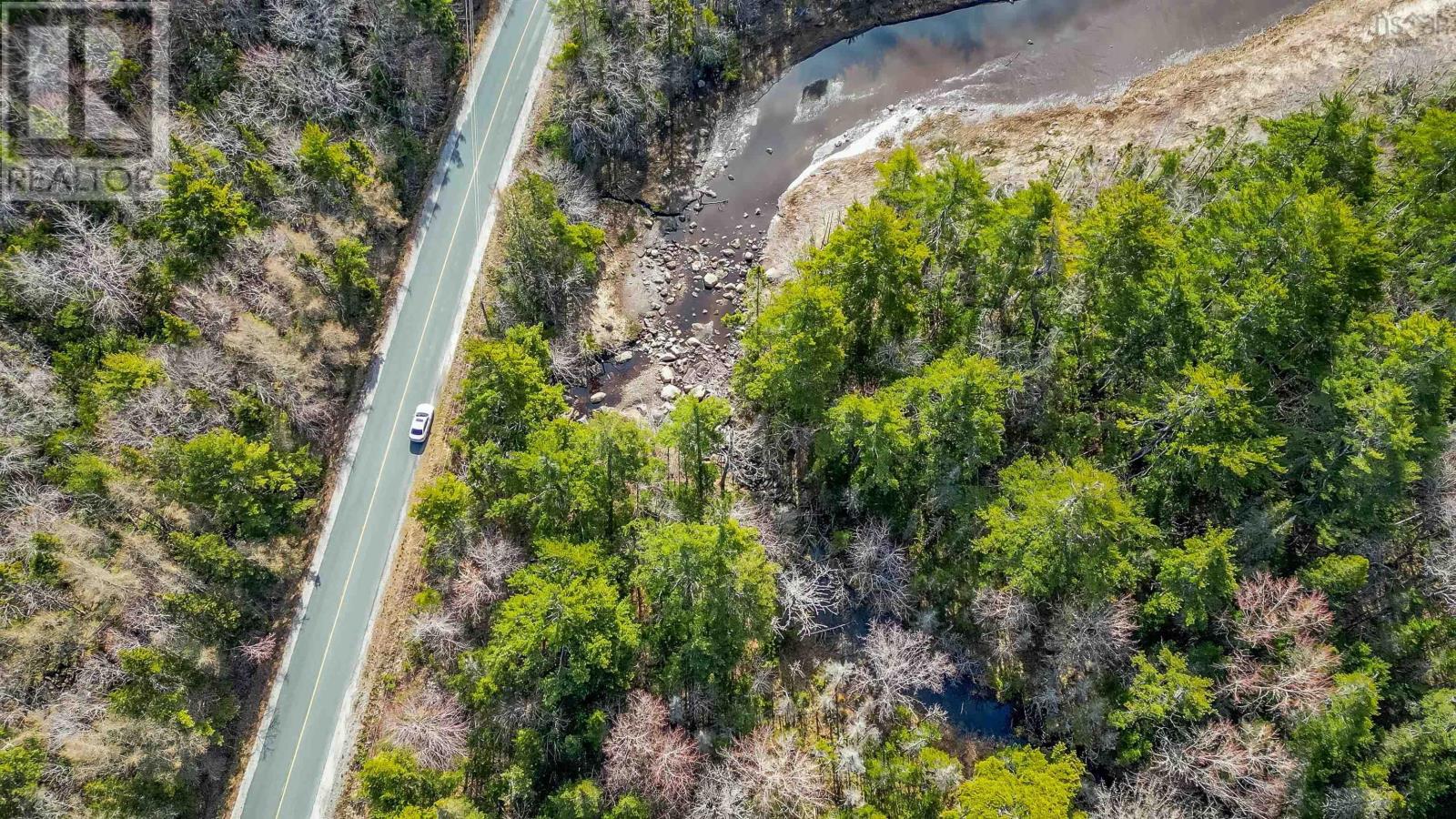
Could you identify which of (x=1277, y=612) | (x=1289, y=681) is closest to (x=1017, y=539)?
(x=1277, y=612)

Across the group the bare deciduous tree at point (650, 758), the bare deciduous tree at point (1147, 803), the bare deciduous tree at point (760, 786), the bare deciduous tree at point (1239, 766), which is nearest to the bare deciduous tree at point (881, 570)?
the bare deciduous tree at point (760, 786)

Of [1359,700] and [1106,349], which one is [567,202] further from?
[1359,700]

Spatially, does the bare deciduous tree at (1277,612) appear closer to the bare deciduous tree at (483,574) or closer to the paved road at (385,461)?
the bare deciduous tree at (483,574)

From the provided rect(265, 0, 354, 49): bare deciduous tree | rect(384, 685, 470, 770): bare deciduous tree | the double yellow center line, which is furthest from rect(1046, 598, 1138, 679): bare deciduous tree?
rect(265, 0, 354, 49): bare deciduous tree

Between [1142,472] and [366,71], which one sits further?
[366,71]

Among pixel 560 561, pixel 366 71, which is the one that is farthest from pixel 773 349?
pixel 366 71

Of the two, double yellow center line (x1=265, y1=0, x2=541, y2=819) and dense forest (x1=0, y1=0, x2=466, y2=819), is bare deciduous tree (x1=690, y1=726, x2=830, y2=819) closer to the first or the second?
double yellow center line (x1=265, y1=0, x2=541, y2=819)
